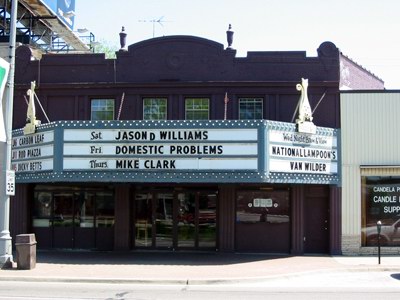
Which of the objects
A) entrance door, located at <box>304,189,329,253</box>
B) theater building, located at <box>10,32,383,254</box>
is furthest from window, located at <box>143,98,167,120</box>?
entrance door, located at <box>304,189,329,253</box>

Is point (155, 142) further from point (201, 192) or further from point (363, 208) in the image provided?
point (363, 208)

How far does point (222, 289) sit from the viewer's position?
1277cm

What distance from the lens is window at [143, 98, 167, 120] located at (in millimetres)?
19750

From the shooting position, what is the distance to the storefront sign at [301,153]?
55.0 feet

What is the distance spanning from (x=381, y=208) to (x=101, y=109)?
10.5m

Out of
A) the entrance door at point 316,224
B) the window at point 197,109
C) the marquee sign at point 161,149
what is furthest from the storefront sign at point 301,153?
the window at point 197,109

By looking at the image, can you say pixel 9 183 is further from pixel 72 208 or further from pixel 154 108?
pixel 154 108

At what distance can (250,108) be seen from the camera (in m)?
19.5

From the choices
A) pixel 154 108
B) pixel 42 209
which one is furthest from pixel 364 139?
pixel 42 209

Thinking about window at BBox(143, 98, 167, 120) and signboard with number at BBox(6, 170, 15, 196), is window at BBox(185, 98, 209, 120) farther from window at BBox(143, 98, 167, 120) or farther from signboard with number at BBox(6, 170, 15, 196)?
signboard with number at BBox(6, 170, 15, 196)

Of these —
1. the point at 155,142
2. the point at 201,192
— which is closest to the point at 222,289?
the point at 155,142

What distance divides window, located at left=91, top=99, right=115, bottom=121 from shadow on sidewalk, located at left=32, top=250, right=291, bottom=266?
485 cm

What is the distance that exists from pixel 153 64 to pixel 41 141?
15.5ft

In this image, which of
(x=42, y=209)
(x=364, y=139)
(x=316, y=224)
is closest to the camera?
(x=364, y=139)
